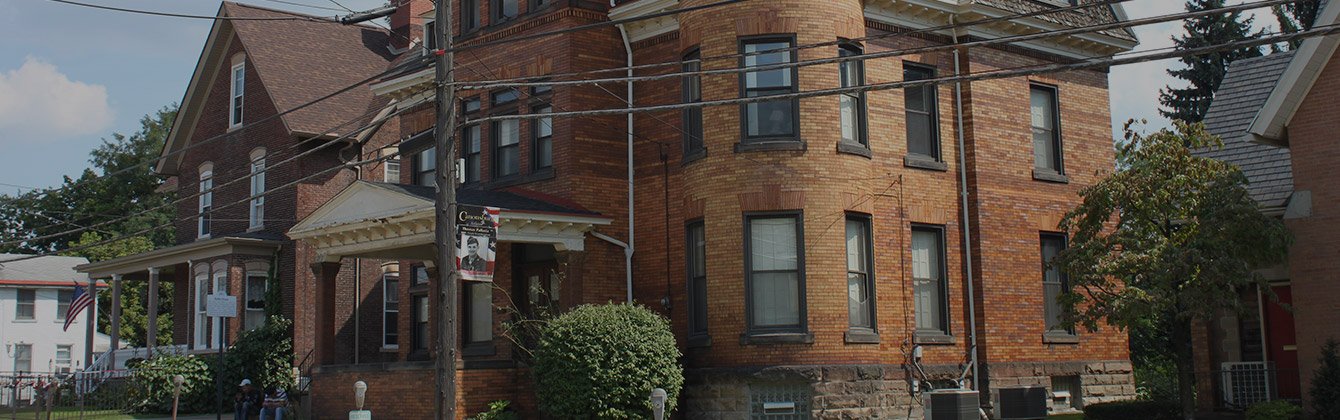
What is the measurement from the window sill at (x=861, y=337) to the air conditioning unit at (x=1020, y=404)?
111 inches

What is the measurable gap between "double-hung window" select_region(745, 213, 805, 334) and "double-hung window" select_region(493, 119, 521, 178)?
621cm

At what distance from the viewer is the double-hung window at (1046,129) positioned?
25516 mm

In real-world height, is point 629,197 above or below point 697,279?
above

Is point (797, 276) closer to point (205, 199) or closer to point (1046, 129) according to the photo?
point (1046, 129)

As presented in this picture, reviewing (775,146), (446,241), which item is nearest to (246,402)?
(446,241)

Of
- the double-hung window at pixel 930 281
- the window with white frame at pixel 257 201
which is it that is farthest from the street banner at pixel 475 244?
the window with white frame at pixel 257 201

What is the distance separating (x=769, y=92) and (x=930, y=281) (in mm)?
4650

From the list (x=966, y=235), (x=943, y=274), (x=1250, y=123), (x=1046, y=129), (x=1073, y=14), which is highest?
(x=1073, y=14)

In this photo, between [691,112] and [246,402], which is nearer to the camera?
[691,112]

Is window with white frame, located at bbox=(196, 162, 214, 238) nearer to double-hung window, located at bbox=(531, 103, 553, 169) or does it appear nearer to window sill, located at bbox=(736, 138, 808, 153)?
double-hung window, located at bbox=(531, 103, 553, 169)

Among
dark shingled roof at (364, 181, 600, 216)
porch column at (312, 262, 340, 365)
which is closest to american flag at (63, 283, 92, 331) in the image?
porch column at (312, 262, 340, 365)

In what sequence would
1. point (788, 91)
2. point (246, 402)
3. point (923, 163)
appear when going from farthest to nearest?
point (246, 402), point (923, 163), point (788, 91)

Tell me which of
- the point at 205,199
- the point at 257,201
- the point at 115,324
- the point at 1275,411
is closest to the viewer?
the point at 1275,411

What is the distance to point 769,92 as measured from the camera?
2234 cm
